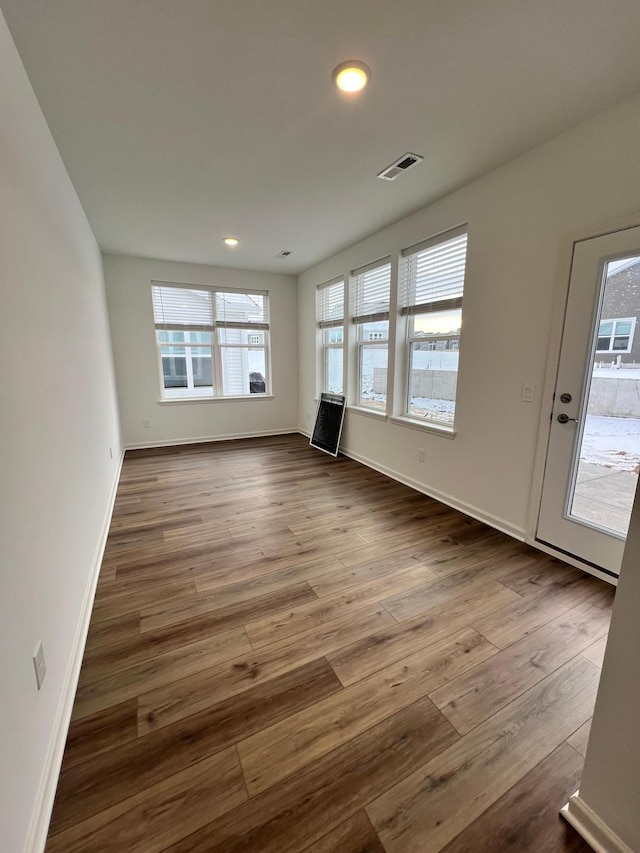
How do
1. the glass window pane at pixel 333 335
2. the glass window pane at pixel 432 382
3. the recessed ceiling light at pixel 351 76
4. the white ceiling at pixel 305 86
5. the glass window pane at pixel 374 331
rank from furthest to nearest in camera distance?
the glass window pane at pixel 333 335 < the glass window pane at pixel 374 331 < the glass window pane at pixel 432 382 < the recessed ceiling light at pixel 351 76 < the white ceiling at pixel 305 86

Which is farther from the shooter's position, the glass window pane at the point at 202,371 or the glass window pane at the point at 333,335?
the glass window pane at the point at 202,371

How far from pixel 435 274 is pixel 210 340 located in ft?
11.5

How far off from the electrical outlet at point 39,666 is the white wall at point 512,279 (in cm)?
283

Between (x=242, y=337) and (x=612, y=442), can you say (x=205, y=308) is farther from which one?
(x=612, y=442)

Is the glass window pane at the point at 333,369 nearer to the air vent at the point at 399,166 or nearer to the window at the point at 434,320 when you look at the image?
the window at the point at 434,320

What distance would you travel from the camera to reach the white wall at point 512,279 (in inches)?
79.2

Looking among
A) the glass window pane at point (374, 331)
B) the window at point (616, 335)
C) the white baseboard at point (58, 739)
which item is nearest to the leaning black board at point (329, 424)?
the glass window pane at point (374, 331)

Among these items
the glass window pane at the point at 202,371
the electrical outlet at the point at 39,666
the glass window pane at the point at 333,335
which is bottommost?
the electrical outlet at the point at 39,666

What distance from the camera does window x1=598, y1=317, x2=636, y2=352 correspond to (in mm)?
1967

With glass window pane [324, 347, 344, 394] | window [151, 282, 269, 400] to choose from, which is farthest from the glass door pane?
window [151, 282, 269, 400]

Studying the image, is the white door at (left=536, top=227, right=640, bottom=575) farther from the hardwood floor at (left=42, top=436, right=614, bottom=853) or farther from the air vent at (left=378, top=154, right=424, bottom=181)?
the air vent at (left=378, top=154, right=424, bottom=181)

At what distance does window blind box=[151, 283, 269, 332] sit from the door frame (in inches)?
169

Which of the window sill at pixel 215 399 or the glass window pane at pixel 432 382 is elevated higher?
the glass window pane at pixel 432 382

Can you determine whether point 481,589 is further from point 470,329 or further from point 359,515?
point 470,329
